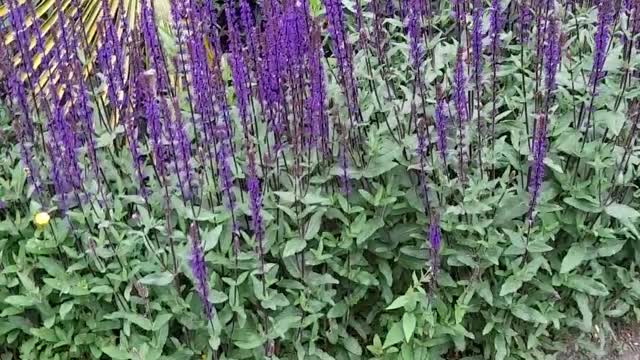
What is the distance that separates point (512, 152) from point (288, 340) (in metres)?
1.23

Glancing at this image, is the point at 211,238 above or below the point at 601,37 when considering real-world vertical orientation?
below

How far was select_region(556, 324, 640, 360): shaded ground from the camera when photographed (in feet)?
12.3

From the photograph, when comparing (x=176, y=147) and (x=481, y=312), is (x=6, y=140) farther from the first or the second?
(x=481, y=312)

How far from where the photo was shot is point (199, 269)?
9.57 feet

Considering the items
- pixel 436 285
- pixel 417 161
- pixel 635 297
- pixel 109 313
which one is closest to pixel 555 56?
pixel 417 161

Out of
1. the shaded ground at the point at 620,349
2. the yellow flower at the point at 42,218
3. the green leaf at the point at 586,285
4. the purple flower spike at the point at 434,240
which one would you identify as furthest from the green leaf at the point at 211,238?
the shaded ground at the point at 620,349

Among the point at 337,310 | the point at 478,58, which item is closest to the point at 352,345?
the point at 337,310

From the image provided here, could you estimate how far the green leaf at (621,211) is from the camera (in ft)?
10.7

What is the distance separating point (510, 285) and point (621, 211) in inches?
21.0

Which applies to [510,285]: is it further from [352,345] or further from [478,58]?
[478,58]

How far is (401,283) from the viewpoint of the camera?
363cm

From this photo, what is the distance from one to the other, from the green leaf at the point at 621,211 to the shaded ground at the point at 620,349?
0.77 metres

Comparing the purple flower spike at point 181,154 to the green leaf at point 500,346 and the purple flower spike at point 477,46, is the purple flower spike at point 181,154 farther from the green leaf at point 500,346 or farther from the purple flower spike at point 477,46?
the green leaf at point 500,346

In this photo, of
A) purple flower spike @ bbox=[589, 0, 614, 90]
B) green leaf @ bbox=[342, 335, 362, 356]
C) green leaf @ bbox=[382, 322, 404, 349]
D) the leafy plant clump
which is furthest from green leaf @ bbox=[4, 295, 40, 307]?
purple flower spike @ bbox=[589, 0, 614, 90]
